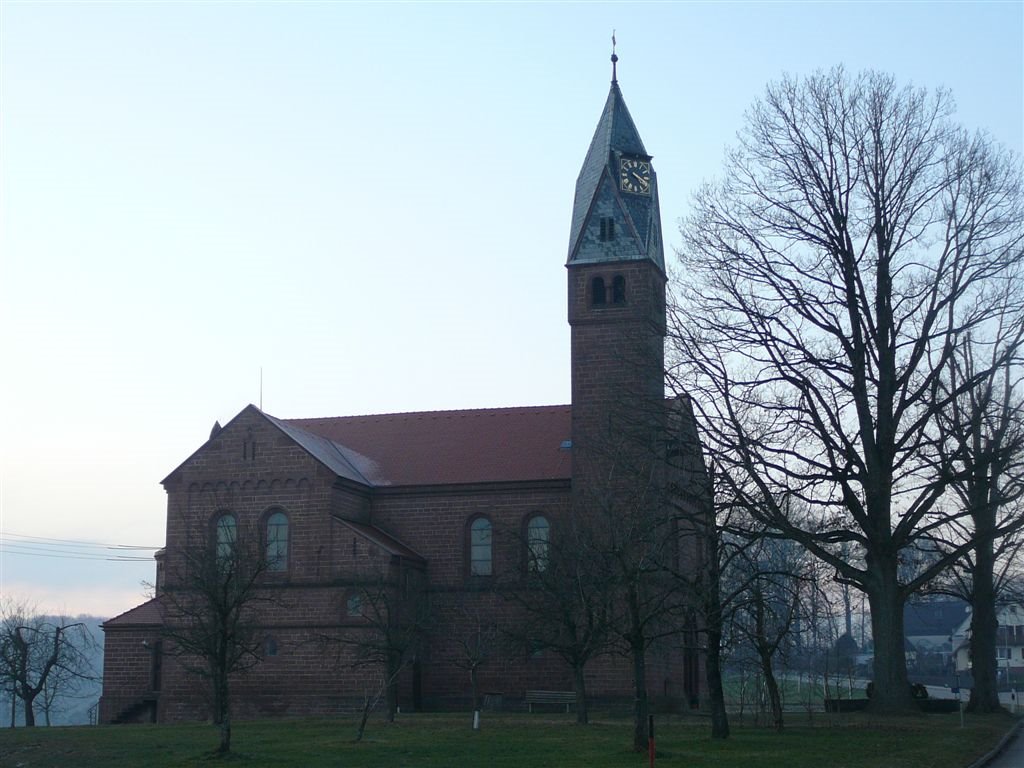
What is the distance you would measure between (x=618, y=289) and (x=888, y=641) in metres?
22.9

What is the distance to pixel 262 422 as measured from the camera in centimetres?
5484

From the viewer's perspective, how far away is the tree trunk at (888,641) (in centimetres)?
3538

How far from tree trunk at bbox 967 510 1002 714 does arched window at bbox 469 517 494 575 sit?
20.0m

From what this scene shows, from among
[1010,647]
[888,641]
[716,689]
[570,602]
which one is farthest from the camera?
[1010,647]

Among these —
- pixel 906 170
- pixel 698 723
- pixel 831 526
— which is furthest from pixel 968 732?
pixel 906 170

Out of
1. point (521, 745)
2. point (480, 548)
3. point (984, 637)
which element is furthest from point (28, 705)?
point (984, 637)

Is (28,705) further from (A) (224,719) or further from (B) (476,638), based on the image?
(A) (224,719)

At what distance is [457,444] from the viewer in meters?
59.3

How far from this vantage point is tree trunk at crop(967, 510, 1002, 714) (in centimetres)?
4669

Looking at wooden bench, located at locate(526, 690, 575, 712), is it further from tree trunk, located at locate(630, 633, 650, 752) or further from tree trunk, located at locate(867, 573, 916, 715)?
tree trunk, located at locate(630, 633, 650, 752)

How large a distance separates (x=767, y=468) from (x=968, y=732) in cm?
857

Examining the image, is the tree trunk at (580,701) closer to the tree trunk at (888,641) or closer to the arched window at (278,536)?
the tree trunk at (888,641)

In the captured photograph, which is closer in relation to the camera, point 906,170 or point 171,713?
point 906,170

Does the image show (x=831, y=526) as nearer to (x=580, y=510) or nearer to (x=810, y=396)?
(x=810, y=396)
